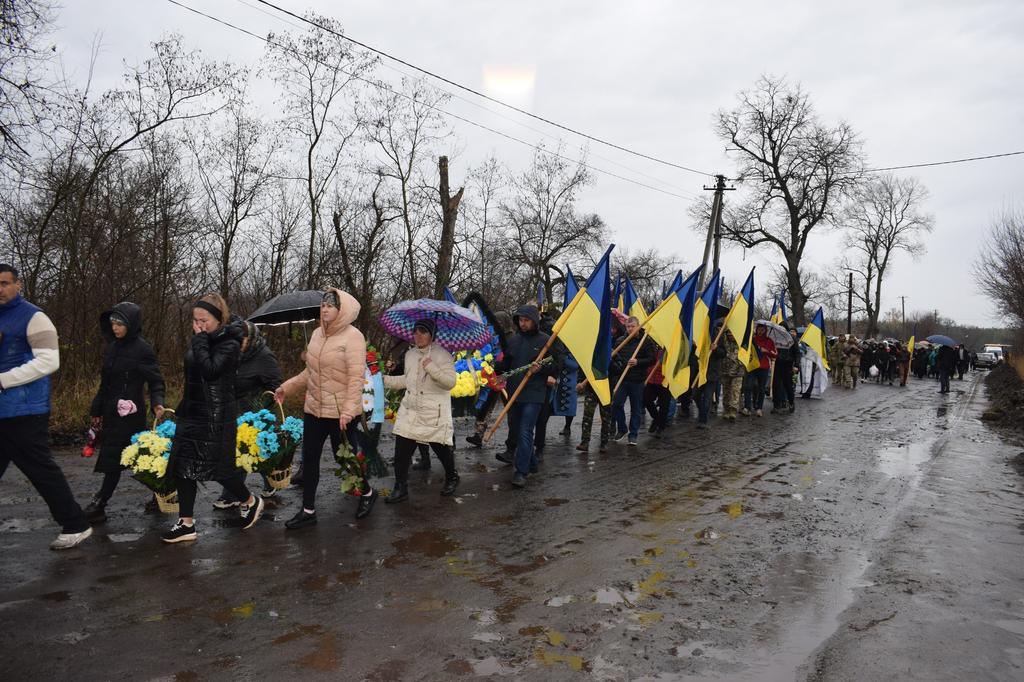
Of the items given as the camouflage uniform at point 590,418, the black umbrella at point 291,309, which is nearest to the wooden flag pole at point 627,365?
the camouflage uniform at point 590,418

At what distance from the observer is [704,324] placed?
13.0 metres

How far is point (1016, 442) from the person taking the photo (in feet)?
43.8

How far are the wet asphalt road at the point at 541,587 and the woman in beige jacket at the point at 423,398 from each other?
0.52 meters

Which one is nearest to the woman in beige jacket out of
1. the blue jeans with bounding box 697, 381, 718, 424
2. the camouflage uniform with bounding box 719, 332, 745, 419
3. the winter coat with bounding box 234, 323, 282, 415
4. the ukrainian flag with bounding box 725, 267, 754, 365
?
the winter coat with bounding box 234, 323, 282, 415

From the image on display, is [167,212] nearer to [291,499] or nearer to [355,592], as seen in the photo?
[291,499]

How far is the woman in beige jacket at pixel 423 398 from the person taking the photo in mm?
6863

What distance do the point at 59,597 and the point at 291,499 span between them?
285 centimetres

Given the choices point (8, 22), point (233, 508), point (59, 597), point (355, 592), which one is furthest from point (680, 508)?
point (8, 22)

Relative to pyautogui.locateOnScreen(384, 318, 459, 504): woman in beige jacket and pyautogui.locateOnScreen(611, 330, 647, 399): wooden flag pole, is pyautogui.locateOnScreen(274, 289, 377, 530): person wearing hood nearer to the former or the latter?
pyautogui.locateOnScreen(384, 318, 459, 504): woman in beige jacket

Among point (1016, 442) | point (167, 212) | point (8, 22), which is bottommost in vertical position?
point (1016, 442)

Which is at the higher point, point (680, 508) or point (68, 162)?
point (68, 162)

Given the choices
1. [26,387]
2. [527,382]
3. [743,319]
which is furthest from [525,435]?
[743,319]

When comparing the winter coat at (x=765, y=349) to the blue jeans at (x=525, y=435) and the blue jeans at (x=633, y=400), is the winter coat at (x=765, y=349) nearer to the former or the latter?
the blue jeans at (x=633, y=400)

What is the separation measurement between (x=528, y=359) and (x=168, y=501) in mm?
4203
